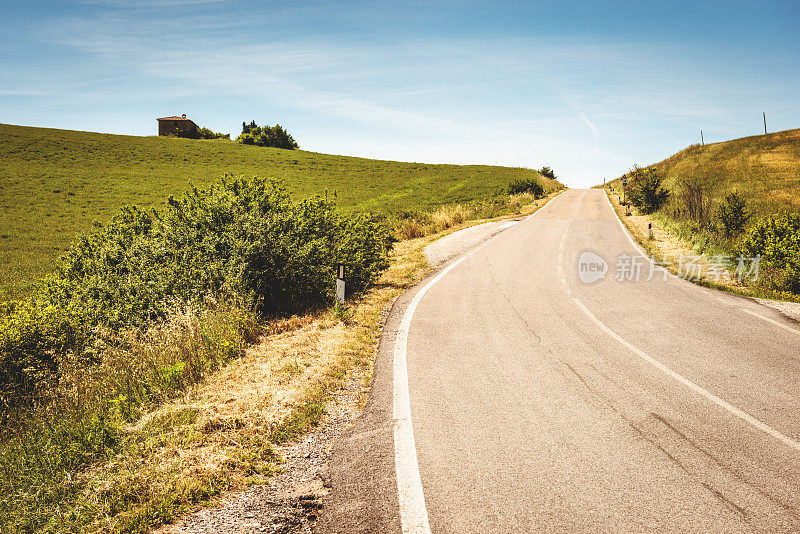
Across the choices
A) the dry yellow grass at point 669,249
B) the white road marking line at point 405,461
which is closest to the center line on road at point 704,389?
the dry yellow grass at point 669,249

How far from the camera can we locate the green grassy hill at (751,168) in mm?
30062

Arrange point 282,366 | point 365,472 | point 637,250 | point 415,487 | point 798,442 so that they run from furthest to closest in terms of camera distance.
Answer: point 637,250
point 282,366
point 798,442
point 365,472
point 415,487

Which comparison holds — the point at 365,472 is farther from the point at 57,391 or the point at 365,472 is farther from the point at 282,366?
the point at 57,391

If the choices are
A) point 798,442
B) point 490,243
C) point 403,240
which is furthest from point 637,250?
point 798,442

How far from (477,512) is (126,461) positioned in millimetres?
3051

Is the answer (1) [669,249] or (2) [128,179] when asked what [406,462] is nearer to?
(1) [669,249]

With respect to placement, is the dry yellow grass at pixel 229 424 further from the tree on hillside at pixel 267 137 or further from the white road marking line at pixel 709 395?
the tree on hillside at pixel 267 137

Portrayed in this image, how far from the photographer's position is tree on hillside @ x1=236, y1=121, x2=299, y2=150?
7719cm

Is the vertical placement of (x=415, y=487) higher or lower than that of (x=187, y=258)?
lower

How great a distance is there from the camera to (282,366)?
5758mm

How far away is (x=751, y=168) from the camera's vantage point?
43594mm

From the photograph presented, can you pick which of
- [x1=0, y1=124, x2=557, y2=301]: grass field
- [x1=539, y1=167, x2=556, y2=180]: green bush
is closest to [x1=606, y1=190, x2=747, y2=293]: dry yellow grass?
[x1=0, y1=124, x2=557, y2=301]: grass field

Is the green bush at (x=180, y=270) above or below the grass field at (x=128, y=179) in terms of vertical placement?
below

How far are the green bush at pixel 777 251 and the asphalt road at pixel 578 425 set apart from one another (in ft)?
9.48
